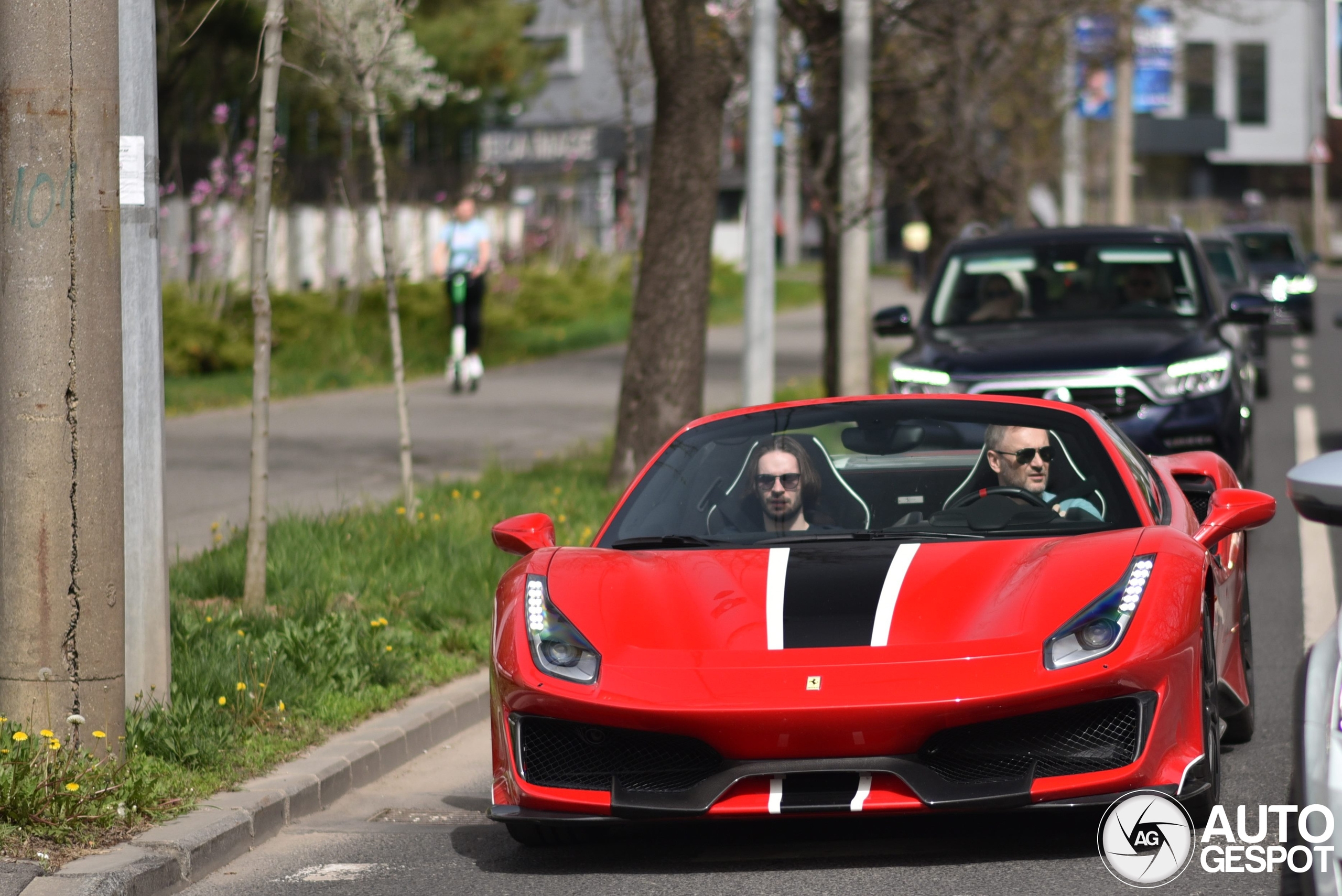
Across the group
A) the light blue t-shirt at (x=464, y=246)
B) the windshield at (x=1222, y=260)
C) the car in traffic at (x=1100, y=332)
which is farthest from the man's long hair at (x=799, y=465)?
the windshield at (x=1222, y=260)

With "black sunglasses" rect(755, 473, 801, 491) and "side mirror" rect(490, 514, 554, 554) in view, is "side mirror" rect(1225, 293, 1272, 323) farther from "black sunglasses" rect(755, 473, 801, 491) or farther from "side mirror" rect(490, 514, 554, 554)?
"side mirror" rect(490, 514, 554, 554)

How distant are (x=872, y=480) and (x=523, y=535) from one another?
4.08 feet

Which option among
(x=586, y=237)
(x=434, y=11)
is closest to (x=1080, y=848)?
(x=434, y=11)

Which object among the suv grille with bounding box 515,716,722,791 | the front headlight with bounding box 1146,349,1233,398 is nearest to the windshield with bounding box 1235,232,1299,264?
the front headlight with bounding box 1146,349,1233,398

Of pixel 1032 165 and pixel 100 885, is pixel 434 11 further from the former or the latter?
pixel 100 885

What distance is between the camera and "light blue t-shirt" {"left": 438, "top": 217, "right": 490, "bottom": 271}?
67.9ft

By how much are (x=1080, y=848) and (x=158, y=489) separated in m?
3.33

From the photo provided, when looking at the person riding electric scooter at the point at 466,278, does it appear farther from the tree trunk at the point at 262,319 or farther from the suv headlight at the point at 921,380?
the tree trunk at the point at 262,319

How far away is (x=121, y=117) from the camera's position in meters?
6.95

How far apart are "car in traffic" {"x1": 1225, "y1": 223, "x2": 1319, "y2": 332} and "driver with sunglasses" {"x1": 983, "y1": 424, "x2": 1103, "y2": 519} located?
26.0 metres

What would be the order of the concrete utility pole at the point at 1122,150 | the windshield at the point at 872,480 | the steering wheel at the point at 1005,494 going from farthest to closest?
the concrete utility pole at the point at 1122,150 < the steering wheel at the point at 1005,494 < the windshield at the point at 872,480

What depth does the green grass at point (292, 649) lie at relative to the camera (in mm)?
5844

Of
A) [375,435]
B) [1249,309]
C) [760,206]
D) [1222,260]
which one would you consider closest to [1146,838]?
[1249,309]

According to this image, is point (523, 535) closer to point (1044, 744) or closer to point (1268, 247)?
point (1044, 744)
